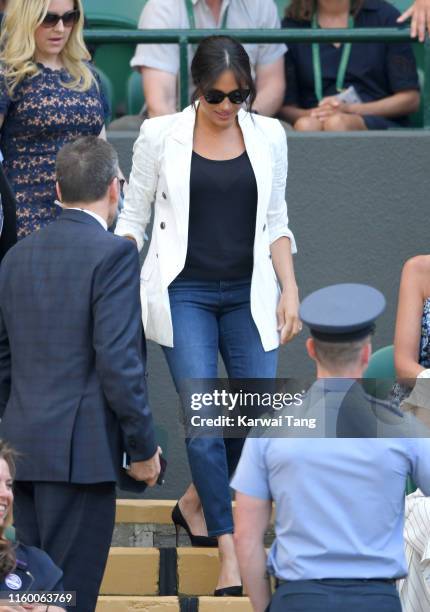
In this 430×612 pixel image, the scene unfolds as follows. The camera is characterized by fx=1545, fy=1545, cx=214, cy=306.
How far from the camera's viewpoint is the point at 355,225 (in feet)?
22.8

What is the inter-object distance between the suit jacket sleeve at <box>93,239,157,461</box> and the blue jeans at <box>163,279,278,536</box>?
0.73 m

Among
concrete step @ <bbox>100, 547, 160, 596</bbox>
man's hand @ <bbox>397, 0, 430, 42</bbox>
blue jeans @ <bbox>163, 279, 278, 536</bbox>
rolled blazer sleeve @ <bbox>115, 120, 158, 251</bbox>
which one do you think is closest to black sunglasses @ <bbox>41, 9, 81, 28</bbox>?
rolled blazer sleeve @ <bbox>115, 120, 158, 251</bbox>

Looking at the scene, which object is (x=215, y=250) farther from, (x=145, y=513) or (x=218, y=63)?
(x=145, y=513)

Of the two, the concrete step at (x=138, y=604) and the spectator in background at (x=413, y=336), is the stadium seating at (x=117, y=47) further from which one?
the concrete step at (x=138, y=604)

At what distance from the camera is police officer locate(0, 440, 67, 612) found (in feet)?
13.8

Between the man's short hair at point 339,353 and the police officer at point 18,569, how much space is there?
3.51 ft

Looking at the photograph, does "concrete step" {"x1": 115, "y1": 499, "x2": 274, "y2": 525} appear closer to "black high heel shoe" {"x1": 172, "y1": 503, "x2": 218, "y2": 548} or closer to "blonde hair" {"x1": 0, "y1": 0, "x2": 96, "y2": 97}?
"black high heel shoe" {"x1": 172, "y1": 503, "x2": 218, "y2": 548}

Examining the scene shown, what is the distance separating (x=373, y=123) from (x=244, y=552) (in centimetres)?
363

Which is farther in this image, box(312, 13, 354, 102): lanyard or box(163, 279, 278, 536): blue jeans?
box(312, 13, 354, 102): lanyard

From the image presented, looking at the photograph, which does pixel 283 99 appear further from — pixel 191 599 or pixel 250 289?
pixel 191 599

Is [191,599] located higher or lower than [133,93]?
lower

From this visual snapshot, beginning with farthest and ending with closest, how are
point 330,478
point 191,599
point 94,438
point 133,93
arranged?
1. point 133,93
2. point 191,599
3. point 94,438
4. point 330,478

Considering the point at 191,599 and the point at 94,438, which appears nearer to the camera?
the point at 94,438

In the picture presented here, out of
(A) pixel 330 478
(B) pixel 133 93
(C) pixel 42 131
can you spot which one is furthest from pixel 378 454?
(B) pixel 133 93
